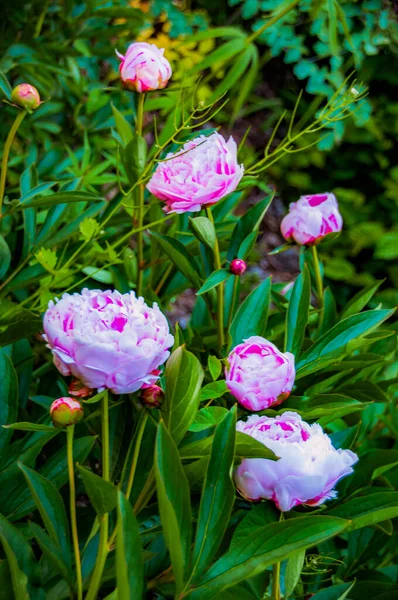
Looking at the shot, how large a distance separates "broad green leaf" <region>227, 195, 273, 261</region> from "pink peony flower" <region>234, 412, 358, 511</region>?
0.28 metres

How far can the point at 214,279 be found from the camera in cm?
75

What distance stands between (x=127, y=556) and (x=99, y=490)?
0.19ft

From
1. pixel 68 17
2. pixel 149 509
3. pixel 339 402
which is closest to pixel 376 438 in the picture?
pixel 339 402

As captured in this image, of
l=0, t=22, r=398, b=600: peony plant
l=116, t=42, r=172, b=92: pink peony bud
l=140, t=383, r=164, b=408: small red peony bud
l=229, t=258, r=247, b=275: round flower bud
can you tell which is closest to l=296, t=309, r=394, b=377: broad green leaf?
l=0, t=22, r=398, b=600: peony plant

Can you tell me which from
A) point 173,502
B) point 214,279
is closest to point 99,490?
point 173,502

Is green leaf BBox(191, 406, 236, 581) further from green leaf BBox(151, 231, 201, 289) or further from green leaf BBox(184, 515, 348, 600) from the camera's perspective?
green leaf BBox(151, 231, 201, 289)

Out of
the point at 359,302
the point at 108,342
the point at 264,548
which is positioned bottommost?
the point at 359,302

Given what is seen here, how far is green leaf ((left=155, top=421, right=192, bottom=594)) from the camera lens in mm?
490

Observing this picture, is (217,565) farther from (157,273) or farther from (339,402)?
(157,273)

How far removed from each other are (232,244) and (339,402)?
224 mm

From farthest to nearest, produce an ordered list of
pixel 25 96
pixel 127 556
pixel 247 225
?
pixel 247 225, pixel 25 96, pixel 127 556

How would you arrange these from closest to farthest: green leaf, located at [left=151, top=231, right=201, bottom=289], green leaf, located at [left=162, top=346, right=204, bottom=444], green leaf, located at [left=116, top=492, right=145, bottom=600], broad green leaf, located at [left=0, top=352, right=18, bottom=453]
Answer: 1. green leaf, located at [left=116, top=492, right=145, bottom=600]
2. green leaf, located at [left=162, top=346, right=204, bottom=444]
3. broad green leaf, located at [left=0, top=352, right=18, bottom=453]
4. green leaf, located at [left=151, top=231, right=201, bottom=289]

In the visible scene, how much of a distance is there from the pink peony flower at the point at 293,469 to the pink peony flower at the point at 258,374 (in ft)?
0.15

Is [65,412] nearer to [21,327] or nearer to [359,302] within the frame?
[21,327]
